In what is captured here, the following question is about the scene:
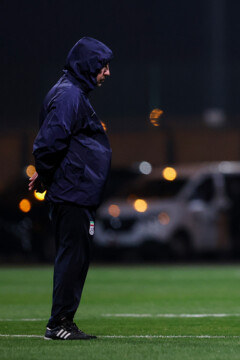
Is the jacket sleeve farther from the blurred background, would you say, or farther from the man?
the blurred background

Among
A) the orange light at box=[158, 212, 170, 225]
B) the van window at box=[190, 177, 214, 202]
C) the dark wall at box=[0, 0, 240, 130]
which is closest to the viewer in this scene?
the orange light at box=[158, 212, 170, 225]

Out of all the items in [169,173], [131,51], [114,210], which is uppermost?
[131,51]

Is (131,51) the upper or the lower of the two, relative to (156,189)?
upper

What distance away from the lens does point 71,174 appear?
29.7 feet

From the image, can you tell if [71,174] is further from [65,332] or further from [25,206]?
[25,206]

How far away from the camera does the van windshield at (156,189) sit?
26.3 meters

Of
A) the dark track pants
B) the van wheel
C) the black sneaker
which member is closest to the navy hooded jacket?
the dark track pants

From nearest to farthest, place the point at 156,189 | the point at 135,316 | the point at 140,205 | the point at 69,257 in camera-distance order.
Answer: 1. the point at 69,257
2. the point at 135,316
3. the point at 140,205
4. the point at 156,189

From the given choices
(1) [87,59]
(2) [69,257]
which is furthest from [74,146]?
(2) [69,257]

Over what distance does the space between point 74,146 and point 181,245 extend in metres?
16.9

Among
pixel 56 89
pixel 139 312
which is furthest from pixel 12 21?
pixel 56 89

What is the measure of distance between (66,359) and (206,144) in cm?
2658

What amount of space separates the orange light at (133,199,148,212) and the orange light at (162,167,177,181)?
0.79m

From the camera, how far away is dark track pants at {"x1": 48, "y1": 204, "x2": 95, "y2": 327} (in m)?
9.04
